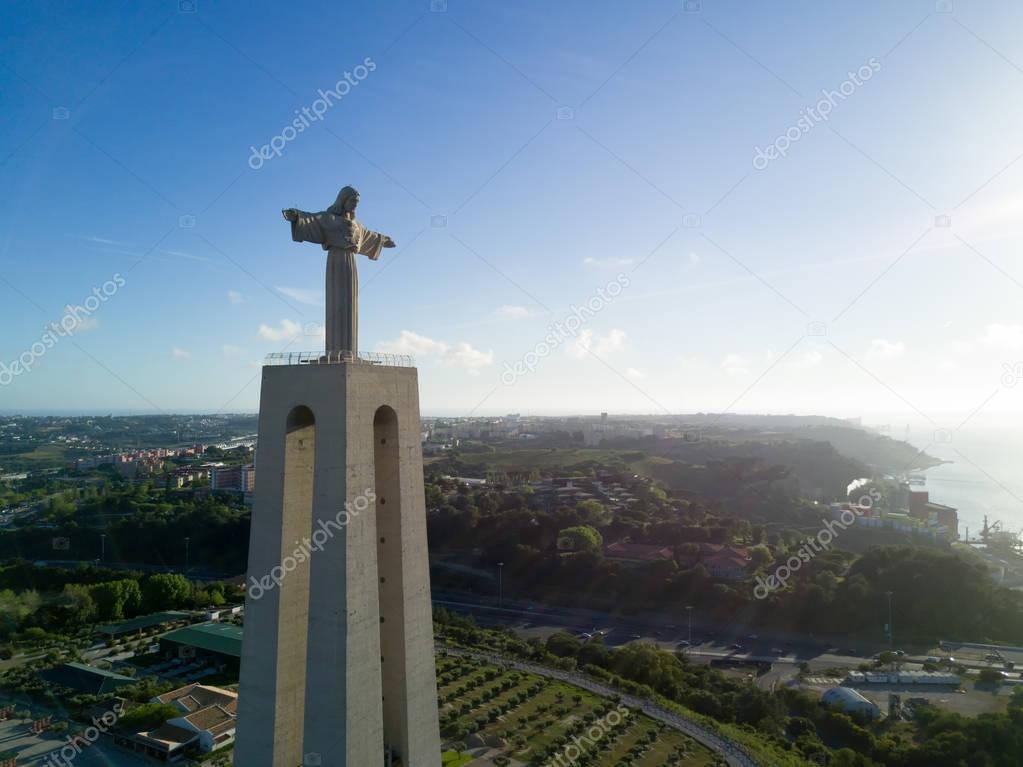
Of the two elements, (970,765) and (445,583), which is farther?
(445,583)

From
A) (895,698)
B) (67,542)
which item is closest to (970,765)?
(895,698)

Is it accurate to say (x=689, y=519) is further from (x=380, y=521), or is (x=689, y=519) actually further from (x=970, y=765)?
(x=380, y=521)

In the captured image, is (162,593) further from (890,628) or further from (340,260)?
(890,628)

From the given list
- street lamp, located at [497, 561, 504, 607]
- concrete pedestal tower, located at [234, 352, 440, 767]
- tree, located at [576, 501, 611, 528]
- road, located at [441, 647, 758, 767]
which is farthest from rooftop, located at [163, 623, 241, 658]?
tree, located at [576, 501, 611, 528]

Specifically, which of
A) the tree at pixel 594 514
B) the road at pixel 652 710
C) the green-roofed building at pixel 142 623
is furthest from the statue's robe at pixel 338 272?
the tree at pixel 594 514

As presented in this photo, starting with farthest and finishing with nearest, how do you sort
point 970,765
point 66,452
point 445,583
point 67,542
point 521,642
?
point 66,452
point 67,542
point 445,583
point 521,642
point 970,765

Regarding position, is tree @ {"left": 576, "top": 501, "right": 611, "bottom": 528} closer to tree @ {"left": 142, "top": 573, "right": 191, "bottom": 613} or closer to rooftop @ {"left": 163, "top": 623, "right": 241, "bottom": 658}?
rooftop @ {"left": 163, "top": 623, "right": 241, "bottom": 658}

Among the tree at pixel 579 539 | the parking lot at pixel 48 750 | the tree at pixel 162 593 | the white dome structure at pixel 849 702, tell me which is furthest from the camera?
the tree at pixel 579 539

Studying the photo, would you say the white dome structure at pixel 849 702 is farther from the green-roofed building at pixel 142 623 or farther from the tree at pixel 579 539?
the green-roofed building at pixel 142 623
